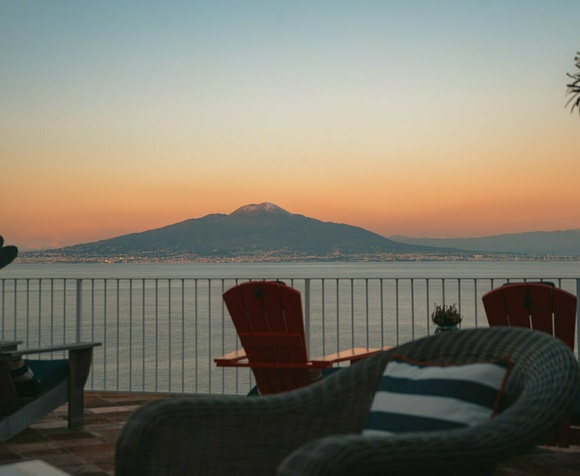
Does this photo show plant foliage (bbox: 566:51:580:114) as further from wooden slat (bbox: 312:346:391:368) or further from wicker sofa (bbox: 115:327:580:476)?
wicker sofa (bbox: 115:327:580:476)

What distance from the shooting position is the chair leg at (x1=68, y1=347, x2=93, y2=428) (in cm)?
499

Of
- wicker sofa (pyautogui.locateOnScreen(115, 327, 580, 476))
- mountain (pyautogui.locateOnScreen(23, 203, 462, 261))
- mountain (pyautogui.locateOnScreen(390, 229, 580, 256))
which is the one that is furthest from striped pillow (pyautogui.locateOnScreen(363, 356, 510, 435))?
mountain (pyautogui.locateOnScreen(23, 203, 462, 261))

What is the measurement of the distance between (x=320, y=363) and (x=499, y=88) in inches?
791

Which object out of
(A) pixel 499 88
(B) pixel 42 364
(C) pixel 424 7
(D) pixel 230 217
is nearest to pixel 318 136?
(A) pixel 499 88

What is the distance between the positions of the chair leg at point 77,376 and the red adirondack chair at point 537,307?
2.55 m

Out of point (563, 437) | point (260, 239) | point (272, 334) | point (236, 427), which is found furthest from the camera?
point (260, 239)

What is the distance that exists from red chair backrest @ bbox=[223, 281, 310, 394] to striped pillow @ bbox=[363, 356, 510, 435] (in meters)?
1.88

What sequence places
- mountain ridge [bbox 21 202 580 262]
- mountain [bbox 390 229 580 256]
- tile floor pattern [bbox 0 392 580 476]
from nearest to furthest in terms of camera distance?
1. tile floor pattern [bbox 0 392 580 476]
2. mountain [bbox 390 229 580 256]
3. mountain ridge [bbox 21 202 580 262]

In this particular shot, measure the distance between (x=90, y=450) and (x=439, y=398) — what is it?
9.65 feet

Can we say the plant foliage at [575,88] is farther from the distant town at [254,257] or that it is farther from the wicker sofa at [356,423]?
the distant town at [254,257]

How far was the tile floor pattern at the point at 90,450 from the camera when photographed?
4.10m

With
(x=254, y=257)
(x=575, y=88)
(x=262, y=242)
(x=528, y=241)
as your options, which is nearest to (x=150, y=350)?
(x=575, y=88)

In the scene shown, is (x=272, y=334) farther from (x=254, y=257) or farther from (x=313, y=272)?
(x=313, y=272)

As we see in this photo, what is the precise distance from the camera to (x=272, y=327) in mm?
4344
